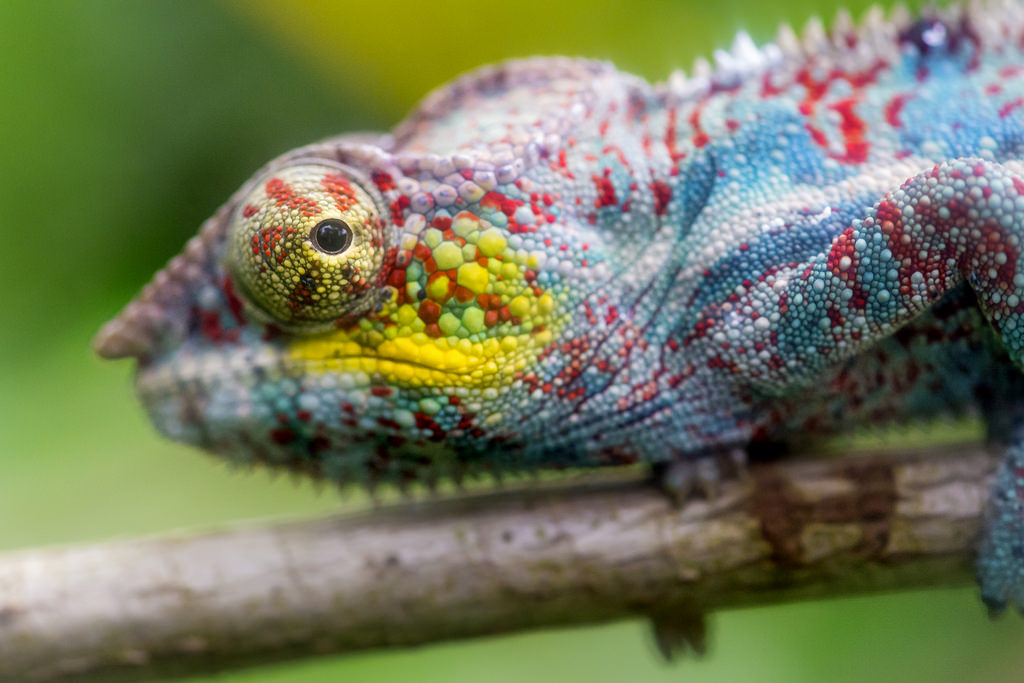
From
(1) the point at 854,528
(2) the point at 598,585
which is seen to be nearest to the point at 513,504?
(2) the point at 598,585

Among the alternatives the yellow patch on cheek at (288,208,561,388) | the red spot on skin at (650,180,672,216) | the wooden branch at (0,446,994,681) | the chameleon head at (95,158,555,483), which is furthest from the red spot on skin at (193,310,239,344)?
the red spot on skin at (650,180,672,216)

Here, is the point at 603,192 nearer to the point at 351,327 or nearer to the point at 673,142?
the point at 673,142

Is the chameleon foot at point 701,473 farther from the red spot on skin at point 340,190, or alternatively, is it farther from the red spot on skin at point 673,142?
the red spot on skin at point 340,190

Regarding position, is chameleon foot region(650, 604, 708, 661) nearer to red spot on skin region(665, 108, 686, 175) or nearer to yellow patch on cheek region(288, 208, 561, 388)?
yellow patch on cheek region(288, 208, 561, 388)

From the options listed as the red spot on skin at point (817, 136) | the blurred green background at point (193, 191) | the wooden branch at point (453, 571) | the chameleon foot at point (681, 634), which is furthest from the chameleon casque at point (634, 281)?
the blurred green background at point (193, 191)

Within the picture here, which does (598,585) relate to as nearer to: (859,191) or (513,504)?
(513,504)
